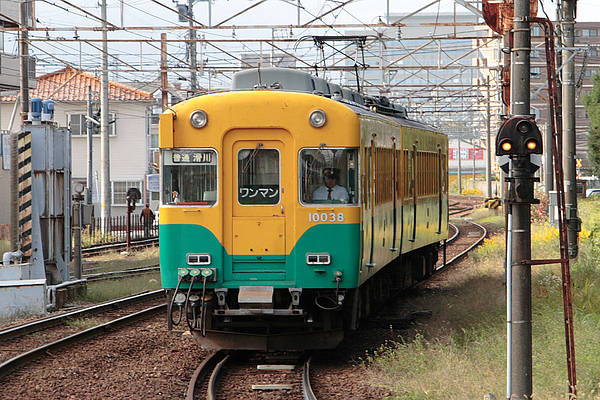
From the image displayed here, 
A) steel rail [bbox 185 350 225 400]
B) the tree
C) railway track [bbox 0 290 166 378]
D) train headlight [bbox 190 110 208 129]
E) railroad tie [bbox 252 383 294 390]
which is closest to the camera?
steel rail [bbox 185 350 225 400]

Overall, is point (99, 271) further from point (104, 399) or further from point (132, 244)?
point (104, 399)

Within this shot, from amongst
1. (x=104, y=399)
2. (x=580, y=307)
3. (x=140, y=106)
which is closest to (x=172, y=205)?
(x=104, y=399)

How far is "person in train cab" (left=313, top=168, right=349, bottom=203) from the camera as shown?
10.5m

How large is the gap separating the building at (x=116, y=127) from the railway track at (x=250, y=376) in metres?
35.4

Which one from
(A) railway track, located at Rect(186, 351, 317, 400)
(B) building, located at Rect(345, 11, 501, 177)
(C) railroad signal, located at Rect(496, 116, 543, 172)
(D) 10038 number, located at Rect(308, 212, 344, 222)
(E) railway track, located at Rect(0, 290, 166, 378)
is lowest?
(A) railway track, located at Rect(186, 351, 317, 400)

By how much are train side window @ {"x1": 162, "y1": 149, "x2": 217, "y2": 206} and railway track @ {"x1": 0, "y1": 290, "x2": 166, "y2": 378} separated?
238cm

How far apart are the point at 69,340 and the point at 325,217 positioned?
145 inches

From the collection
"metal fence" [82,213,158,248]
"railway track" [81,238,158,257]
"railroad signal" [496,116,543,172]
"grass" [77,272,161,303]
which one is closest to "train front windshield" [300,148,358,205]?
"railroad signal" [496,116,543,172]

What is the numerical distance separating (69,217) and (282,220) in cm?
769

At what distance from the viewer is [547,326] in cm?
1061

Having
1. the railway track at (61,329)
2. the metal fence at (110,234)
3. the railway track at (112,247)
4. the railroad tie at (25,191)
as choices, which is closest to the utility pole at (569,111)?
the railway track at (61,329)

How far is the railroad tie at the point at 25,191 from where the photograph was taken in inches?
644

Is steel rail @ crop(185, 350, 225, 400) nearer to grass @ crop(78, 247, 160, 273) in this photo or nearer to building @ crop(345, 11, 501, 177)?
building @ crop(345, 11, 501, 177)

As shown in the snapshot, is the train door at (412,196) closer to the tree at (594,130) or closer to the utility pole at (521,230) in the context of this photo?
the utility pole at (521,230)
